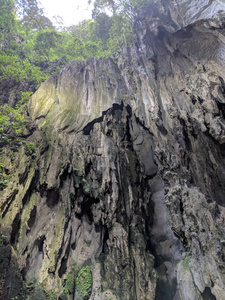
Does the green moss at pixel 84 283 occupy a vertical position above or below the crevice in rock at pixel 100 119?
below

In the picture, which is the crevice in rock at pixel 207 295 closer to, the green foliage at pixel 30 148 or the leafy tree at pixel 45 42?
the green foliage at pixel 30 148

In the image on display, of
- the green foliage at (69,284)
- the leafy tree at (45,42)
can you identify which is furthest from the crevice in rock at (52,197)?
the leafy tree at (45,42)

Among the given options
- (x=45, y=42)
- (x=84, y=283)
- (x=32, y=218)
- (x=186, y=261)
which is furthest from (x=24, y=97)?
(x=186, y=261)

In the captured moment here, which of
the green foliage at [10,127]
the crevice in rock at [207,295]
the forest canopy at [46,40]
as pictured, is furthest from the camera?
the forest canopy at [46,40]

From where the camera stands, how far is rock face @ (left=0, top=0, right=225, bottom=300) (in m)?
7.71

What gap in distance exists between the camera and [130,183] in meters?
10.6

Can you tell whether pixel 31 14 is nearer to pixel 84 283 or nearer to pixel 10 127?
pixel 10 127

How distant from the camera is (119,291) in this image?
7582 millimetres

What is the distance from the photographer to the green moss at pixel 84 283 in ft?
24.9

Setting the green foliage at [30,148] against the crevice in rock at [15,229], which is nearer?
the crevice in rock at [15,229]

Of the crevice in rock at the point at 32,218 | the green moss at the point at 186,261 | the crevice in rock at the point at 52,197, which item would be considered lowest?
the green moss at the point at 186,261

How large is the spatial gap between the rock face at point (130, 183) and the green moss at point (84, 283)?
38 mm

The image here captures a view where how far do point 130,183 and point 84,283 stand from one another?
15.8 feet

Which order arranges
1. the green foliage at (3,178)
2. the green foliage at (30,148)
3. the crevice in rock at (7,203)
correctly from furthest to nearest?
the green foliage at (30,148) → the green foliage at (3,178) → the crevice in rock at (7,203)
